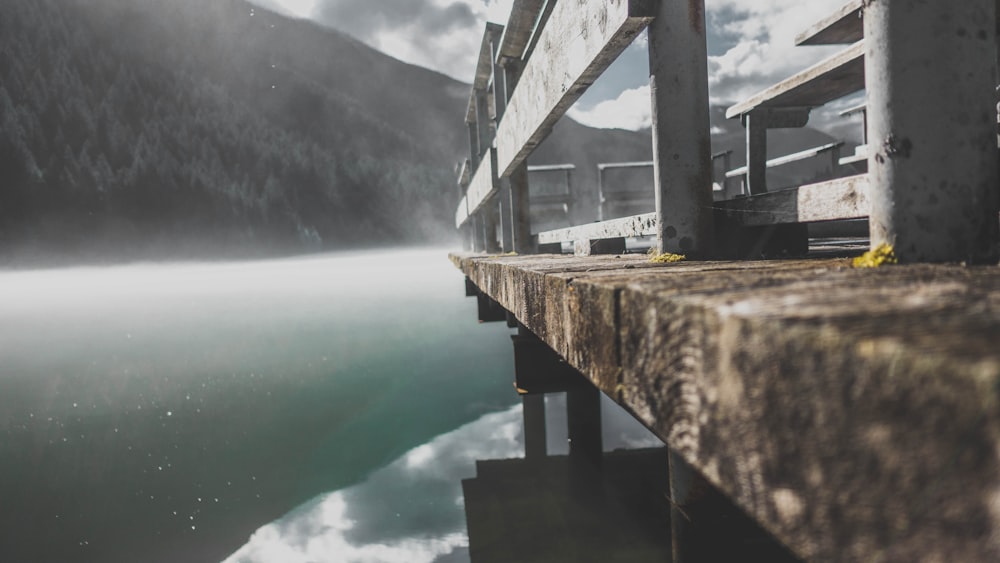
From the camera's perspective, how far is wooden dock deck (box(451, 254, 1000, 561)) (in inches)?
15.9

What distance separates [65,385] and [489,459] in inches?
464

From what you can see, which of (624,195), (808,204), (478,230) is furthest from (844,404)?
(624,195)

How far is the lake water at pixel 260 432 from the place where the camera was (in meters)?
5.37

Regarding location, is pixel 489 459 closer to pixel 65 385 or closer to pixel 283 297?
pixel 65 385

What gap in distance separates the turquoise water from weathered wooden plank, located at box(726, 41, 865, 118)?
4014mm

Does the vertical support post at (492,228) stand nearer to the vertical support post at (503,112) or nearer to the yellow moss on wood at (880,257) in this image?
the vertical support post at (503,112)

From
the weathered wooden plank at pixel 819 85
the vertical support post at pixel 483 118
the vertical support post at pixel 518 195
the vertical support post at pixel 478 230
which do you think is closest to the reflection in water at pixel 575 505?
the vertical support post at pixel 518 195

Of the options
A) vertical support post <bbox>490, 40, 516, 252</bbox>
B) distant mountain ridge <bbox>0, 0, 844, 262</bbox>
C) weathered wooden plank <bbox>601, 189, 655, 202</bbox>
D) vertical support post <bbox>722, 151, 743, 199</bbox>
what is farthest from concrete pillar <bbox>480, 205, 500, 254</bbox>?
distant mountain ridge <bbox>0, 0, 844, 262</bbox>

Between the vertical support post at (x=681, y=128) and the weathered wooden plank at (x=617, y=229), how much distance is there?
18cm

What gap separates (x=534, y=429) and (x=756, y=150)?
4566mm

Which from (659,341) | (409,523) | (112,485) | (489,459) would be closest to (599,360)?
(659,341)

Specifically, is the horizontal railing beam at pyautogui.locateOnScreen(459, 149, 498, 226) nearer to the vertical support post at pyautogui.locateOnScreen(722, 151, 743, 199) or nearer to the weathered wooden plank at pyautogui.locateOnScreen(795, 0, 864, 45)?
the weathered wooden plank at pyautogui.locateOnScreen(795, 0, 864, 45)

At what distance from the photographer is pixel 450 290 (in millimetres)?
20672

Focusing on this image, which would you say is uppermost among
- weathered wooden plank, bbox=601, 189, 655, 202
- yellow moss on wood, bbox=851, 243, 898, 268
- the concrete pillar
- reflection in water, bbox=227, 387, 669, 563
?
weathered wooden plank, bbox=601, 189, 655, 202
